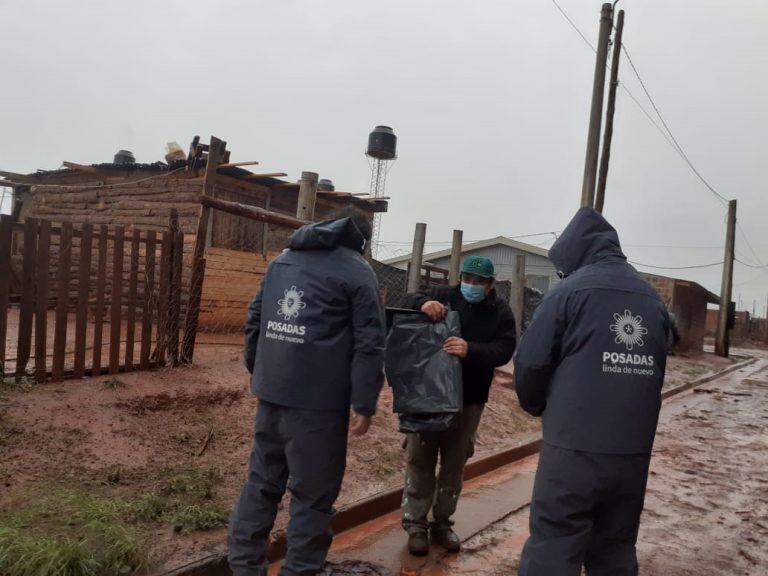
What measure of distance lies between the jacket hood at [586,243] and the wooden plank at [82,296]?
4.28m

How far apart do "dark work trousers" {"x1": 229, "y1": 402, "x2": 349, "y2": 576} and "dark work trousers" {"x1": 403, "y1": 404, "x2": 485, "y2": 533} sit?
942 mm

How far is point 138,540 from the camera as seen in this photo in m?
3.13

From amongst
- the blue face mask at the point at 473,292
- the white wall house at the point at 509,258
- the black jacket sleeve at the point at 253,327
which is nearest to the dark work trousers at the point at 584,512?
the blue face mask at the point at 473,292

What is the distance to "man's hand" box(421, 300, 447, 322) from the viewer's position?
358 cm

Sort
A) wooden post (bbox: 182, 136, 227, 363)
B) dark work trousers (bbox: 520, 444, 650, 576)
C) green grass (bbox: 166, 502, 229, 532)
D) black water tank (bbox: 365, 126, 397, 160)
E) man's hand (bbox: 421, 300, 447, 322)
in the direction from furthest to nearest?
black water tank (bbox: 365, 126, 397, 160)
wooden post (bbox: 182, 136, 227, 363)
man's hand (bbox: 421, 300, 447, 322)
green grass (bbox: 166, 502, 229, 532)
dark work trousers (bbox: 520, 444, 650, 576)

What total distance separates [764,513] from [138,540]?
5.07 metres

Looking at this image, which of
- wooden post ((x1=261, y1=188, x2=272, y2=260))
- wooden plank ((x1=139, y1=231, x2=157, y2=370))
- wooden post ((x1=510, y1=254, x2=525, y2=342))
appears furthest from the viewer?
wooden post ((x1=261, y1=188, x2=272, y2=260))

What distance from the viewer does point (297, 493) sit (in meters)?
2.87

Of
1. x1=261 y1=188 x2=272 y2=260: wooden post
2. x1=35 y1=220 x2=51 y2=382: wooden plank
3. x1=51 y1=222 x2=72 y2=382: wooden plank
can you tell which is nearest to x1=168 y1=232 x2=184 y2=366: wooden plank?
x1=51 y1=222 x2=72 y2=382: wooden plank

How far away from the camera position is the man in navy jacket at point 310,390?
2.85 metres

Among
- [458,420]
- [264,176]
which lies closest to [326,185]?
[264,176]

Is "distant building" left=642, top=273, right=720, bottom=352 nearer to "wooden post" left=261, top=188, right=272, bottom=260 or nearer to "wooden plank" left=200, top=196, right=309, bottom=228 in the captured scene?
"wooden post" left=261, top=188, right=272, bottom=260

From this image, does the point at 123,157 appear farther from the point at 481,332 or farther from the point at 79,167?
the point at 481,332

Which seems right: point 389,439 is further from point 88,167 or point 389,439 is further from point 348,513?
point 88,167
